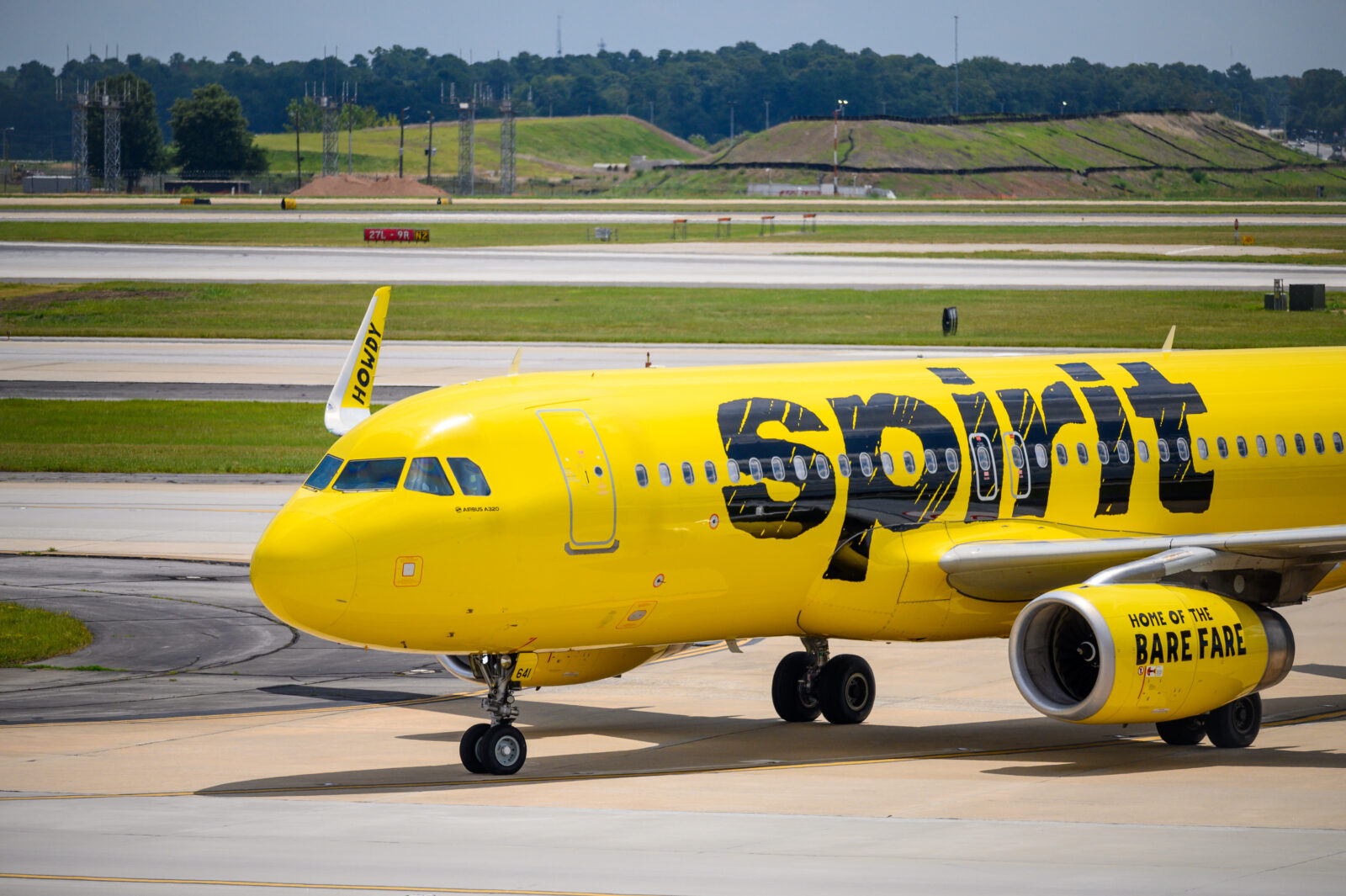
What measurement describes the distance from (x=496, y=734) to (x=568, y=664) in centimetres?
198

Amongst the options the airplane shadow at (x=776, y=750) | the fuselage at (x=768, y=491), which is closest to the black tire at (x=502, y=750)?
the airplane shadow at (x=776, y=750)

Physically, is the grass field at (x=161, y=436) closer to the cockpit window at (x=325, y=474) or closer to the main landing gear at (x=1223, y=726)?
the cockpit window at (x=325, y=474)

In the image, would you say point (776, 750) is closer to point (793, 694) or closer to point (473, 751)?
point (793, 694)

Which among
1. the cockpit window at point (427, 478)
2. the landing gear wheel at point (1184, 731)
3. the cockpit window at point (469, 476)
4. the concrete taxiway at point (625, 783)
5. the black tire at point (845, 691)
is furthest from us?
the black tire at point (845, 691)

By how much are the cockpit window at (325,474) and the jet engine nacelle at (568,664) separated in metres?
2.72

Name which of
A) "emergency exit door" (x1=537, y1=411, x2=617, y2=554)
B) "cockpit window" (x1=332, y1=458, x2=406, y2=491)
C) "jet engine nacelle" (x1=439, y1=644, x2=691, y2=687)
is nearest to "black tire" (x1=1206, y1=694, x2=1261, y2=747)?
"jet engine nacelle" (x1=439, y1=644, x2=691, y2=687)

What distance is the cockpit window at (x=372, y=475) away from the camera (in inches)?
731

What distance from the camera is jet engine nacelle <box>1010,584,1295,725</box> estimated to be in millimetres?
18547

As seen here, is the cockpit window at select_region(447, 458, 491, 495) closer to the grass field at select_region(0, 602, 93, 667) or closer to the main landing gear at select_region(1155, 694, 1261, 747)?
the main landing gear at select_region(1155, 694, 1261, 747)

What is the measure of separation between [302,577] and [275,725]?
5.40 metres

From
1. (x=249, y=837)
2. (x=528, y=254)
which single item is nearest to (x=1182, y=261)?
(x=528, y=254)

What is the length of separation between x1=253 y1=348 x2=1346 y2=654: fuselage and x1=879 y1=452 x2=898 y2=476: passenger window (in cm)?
2

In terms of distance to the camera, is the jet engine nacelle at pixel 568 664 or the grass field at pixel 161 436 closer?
the jet engine nacelle at pixel 568 664

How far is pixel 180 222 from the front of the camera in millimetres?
161250
